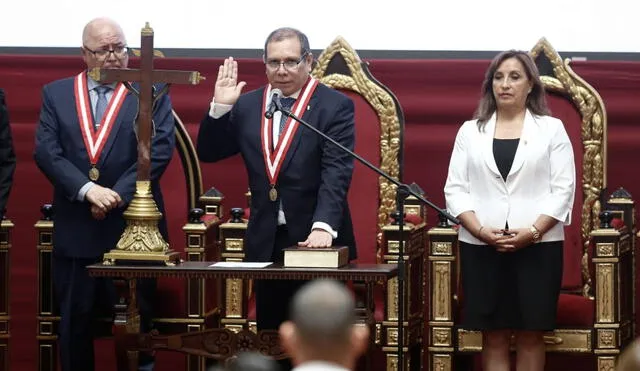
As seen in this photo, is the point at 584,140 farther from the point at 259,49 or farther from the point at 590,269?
the point at 259,49

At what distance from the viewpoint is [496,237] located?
578cm

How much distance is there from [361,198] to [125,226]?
126 centimetres

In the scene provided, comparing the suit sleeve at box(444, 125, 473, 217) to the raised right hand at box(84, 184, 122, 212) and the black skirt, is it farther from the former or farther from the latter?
the raised right hand at box(84, 184, 122, 212)

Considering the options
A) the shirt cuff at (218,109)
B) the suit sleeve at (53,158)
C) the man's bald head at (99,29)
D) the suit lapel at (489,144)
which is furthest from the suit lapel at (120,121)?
the suit lapel at (489,144)

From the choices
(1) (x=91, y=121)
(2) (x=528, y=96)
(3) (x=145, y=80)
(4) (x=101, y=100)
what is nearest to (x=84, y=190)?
(1) (x=91, y=121)

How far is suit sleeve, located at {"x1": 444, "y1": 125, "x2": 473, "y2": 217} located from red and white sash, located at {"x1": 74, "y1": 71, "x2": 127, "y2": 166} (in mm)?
1394

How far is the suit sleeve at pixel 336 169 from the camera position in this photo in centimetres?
554

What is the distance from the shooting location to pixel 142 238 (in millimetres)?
5512

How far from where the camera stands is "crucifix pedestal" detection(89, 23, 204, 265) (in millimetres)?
5508

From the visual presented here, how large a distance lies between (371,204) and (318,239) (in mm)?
1248

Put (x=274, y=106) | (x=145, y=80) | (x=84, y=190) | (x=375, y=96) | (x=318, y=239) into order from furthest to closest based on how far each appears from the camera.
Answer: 1. (x=375, y=96)
2. (x=84, y=190)
3. (x=145, y=80)
4. (x=318, y=239)
5. (x=274, y=106)

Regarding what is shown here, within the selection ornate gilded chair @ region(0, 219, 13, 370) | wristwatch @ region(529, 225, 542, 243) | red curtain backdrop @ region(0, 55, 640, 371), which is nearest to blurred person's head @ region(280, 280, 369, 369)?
wristwatch @ region(529, 225, 542, 243)

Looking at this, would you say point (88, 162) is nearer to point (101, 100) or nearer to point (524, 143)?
point (101, 100)

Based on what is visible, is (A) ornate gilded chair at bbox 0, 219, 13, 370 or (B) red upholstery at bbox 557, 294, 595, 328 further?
(A) ornate gilded chair at bbox 0, 219, 13, 370
